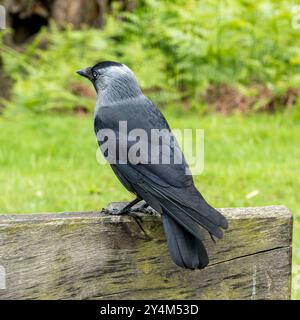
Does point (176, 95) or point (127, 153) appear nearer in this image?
point (127, 153)

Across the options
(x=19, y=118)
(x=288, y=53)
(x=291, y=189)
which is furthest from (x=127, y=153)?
(x=288, y=53)

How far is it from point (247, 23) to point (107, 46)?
77.5 inches

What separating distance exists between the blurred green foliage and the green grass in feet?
2.78

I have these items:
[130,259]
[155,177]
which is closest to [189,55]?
[155,177]

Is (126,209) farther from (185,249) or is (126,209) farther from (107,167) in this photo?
(107,167)

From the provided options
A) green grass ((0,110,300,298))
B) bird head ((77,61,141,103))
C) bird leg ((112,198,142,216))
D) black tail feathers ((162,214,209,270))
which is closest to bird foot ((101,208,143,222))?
bird leg ((112,198,142,216))

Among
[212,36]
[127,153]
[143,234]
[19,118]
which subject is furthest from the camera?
[212,36]

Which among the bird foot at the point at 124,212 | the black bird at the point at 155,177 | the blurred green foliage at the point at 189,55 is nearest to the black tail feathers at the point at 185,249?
the black bird at the point at 155,177

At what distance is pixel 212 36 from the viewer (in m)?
9.67

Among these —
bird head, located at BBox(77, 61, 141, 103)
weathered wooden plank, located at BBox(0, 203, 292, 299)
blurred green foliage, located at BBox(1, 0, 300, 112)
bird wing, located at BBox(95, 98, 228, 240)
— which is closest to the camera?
weathered wooden plank, located at BBox(0, 203, 292, 299)

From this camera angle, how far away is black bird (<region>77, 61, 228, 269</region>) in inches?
92.0

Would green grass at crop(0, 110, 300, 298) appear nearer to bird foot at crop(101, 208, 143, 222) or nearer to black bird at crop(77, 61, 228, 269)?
black bird at crop(77, 61, 228, 269)

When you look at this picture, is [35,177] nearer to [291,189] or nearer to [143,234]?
[291,189]

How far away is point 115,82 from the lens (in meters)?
3.29
